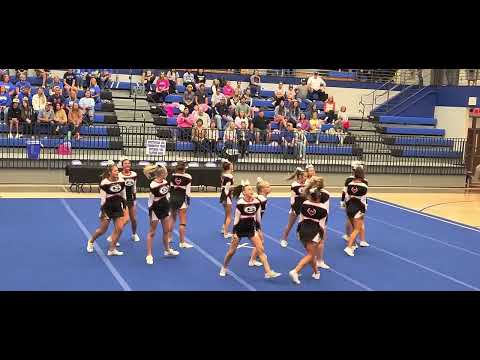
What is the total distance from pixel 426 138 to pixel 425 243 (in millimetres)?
12238

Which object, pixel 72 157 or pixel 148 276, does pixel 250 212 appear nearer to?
pixel 148 276

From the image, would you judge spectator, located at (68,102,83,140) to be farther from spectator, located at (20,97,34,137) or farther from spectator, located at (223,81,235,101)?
spectator, located at (223,81,235,101)

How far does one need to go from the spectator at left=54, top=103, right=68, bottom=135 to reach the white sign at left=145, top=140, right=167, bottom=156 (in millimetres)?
2737

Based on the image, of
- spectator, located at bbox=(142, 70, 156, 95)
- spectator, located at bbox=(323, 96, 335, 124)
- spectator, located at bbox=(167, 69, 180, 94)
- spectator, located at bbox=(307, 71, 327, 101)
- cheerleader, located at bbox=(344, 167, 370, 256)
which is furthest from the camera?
spectator, located at bbox=(307, 71, 327, 101)

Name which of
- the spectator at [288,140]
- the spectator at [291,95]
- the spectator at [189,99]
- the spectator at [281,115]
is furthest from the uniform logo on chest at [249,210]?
the spectator at [291,95]

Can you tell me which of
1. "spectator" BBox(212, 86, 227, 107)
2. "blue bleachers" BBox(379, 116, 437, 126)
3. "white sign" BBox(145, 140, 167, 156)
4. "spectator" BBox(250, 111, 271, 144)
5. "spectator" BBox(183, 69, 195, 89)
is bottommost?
"white sign" BBox(145, 140, 167, 156)

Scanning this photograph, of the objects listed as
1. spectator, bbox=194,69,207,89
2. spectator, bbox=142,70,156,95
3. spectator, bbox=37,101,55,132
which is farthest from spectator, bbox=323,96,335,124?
spectator, bbox=37,101,55,132

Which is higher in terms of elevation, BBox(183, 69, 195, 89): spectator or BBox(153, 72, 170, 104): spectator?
BBox(183, 69, 195, 89): spectator

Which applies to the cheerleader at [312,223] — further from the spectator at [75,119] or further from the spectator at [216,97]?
the spectator at [216,97]

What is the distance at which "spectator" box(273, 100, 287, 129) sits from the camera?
2172 cm

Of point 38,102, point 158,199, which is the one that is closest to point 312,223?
point 158,199

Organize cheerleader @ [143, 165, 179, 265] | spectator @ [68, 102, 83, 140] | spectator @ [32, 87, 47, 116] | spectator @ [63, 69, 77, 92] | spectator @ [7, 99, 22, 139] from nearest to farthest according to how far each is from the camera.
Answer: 1. cheerleader @ [143, 165, 179, 265]
2. spectator @ [7, 99, 22, 139]
3. spectator @ [68, 102, 83, 140]
4. spectator @ [32, 87, 47, 116]
5. spectator @ [63, 69, 77, 92]

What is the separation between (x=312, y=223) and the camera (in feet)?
29.9

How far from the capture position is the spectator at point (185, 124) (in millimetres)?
20156
